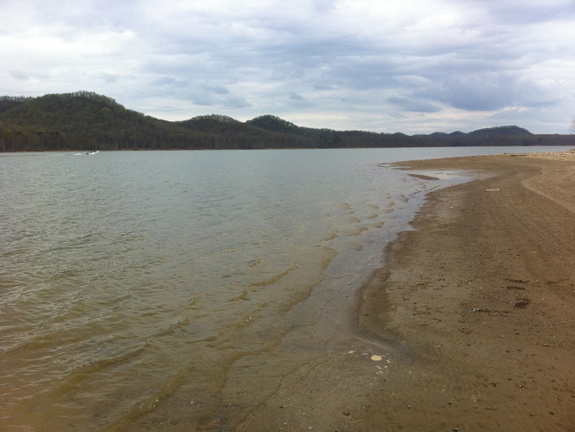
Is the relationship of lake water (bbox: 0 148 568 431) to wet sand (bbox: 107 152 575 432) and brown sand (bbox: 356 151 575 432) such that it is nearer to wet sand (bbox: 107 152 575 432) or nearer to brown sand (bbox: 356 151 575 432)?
wet sand (bbox: 107 152 575 432)

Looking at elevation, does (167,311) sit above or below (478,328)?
below

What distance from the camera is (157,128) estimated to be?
174 m

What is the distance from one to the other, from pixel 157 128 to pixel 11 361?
593ft

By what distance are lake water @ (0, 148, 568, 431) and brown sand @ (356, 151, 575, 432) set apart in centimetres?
99

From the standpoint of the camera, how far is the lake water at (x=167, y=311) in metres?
4.77

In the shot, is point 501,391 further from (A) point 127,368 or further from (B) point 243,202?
(B) point 243,202

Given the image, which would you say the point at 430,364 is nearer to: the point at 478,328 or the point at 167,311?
the point at 478,328

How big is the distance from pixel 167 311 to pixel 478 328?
537cm

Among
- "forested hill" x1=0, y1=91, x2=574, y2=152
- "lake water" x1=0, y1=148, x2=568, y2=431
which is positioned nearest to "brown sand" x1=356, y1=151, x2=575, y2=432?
"lake water" x1=0, y1=148, x2=568, y2=431

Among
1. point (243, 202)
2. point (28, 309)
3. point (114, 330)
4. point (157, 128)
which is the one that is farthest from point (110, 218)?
point (157, 128)

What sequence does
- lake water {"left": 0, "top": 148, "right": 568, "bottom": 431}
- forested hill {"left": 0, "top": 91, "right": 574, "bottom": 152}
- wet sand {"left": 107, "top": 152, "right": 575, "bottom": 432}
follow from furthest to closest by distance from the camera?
1. forested hill {"left": 0, "top": 91, "right": 574, "bottom": 152}
2. lake water {"left": 0, "top": 148, "right": 568, "bottom": 431}
3. wet sand {"left": 107, "top": 152, "right": 575, "bottom": 432}

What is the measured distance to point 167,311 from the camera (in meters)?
7.57

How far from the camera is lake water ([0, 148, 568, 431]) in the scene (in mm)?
4766

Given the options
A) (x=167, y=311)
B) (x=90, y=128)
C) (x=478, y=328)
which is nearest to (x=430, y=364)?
(x=478, y=328)
